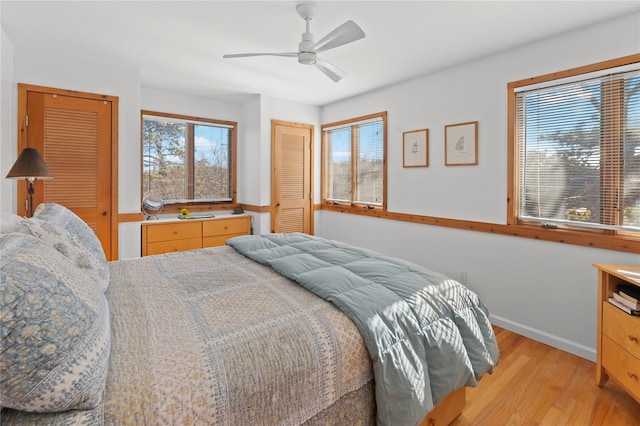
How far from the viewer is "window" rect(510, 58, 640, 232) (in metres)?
2.22

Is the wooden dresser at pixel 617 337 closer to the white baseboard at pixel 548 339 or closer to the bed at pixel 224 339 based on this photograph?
the white baseboard at pixel 548 339

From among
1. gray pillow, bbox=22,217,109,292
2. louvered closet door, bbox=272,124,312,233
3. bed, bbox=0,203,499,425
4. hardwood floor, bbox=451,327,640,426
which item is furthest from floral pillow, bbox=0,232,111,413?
louvered closet door, bbox=272,124,312,233

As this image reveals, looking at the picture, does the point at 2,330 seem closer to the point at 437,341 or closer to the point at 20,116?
the point at 437,341

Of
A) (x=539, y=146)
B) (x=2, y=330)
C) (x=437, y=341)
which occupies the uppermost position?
(x=539, y=146)

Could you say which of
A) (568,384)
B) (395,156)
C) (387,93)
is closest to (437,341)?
(568,384)

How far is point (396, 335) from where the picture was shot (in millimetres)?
1345

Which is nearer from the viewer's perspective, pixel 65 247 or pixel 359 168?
pixel 65 247

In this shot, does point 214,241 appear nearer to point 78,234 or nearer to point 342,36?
point 78,234

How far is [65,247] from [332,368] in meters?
1.29

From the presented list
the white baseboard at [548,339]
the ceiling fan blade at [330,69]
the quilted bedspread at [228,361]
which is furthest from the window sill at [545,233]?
the quilted bedspread at [228,361]

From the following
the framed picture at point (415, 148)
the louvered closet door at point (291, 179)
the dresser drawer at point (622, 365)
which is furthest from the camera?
the louvered closet door at point (291, 179)

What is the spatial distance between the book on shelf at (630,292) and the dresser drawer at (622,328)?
10cm

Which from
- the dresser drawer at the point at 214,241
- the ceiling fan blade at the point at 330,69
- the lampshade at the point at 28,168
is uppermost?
the ceiling fan blade at the point at 330,69

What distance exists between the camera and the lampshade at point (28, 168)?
2.36 meters
